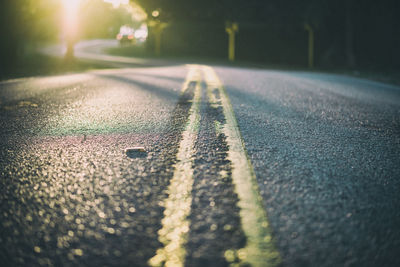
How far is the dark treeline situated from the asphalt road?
19.2 meters

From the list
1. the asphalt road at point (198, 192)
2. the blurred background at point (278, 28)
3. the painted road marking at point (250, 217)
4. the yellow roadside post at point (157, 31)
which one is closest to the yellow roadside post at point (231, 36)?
the blurred background at point (278, 28)

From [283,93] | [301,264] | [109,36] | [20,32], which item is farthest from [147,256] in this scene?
[109,36]

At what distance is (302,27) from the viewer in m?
22.7

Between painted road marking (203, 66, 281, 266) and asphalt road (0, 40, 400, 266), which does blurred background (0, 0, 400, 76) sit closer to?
asphalt road (0, 40, 400, 266)

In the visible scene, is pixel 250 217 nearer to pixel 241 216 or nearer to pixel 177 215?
pixel 241 216

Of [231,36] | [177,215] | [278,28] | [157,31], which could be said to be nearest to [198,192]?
[177,215]

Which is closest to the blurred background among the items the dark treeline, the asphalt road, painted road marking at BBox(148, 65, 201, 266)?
the dark treeline

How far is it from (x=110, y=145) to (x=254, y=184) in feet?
4.12

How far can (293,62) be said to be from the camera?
2366 centimetres

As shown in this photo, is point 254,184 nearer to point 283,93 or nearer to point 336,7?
point 283,93

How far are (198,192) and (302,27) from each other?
932 inches

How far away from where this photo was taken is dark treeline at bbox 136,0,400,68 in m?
20.3

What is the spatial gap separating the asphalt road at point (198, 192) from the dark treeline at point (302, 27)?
756 inches

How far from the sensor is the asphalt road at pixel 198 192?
1218mm
